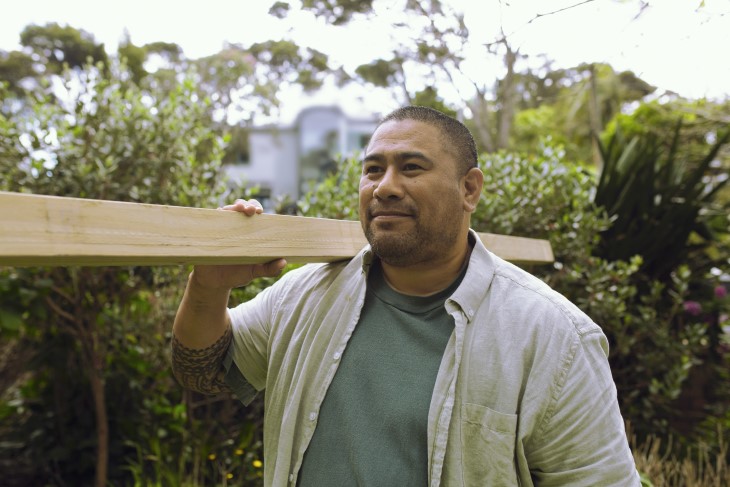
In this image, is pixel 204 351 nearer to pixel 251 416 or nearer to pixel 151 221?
pixel 151 221

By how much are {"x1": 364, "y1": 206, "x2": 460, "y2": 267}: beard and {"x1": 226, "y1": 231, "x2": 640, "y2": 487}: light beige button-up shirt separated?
0.12 meters

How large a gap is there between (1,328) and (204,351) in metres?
2.04

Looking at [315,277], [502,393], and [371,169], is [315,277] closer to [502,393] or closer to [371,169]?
[371,169]

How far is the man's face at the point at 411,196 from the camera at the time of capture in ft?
5.65

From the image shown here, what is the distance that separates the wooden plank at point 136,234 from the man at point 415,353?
0.29ft

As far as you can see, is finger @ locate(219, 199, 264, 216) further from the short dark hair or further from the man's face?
the short dark hair

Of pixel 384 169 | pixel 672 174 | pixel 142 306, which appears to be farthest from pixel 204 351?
pixel 672 174

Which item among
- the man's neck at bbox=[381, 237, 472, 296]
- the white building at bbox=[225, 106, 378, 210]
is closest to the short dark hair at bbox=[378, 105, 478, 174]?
the man's neck at bbox=[381, 237, 472, 296]

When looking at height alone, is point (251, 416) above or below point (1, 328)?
below

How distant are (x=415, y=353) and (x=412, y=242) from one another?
0.30 metres

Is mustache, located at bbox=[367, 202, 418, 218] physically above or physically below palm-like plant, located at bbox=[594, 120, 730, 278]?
above

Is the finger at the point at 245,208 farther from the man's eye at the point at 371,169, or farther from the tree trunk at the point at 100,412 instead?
the tree trunk at the point at 100,412

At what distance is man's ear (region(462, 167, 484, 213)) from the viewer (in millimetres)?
1878

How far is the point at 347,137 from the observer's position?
71.6 feet
